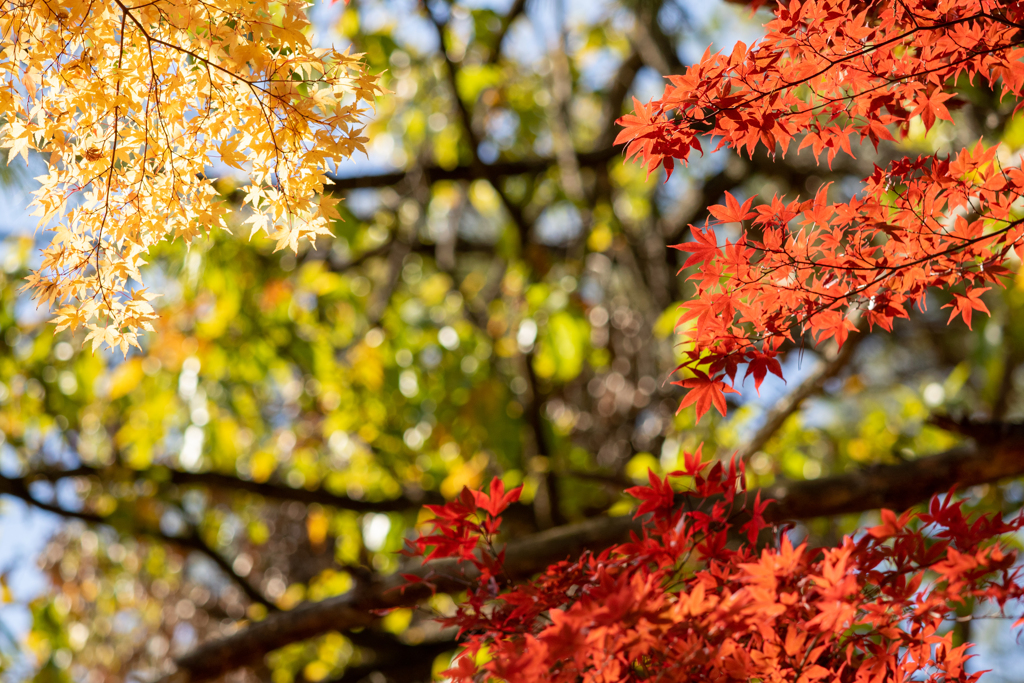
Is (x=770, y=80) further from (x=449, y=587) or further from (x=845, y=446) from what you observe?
(x=845, y=446)

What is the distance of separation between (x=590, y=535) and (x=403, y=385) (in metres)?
1.09

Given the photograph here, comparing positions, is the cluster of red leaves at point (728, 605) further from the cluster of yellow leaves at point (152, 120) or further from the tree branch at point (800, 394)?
the tree branch at point (800, 394)

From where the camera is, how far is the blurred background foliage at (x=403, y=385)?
2.11 meters

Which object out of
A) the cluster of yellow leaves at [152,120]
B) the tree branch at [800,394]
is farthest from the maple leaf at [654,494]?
the tree branch at [800,394]

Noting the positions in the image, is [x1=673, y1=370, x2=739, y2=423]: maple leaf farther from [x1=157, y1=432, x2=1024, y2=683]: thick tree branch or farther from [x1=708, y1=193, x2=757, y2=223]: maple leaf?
[x1=157, y1=432, x2=1024, y2=683]: thick tree branch

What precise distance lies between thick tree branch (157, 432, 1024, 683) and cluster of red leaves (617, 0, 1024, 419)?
28.1 inches

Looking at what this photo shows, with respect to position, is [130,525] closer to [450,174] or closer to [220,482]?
[220,482]

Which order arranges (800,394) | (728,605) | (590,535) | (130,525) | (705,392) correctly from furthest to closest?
(130,525) → (800,394) → (590,535) → (705,392) → (728,605)

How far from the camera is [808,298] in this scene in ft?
2.48

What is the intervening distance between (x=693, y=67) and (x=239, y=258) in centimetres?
202

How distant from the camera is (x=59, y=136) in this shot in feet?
2.25

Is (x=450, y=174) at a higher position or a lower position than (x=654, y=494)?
higher

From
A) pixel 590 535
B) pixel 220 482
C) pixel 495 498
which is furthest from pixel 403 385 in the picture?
pixel 495 498

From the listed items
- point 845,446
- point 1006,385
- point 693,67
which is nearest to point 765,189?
point 845,446
